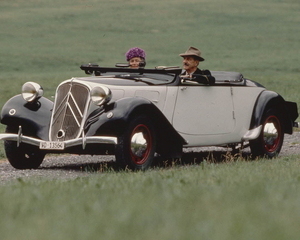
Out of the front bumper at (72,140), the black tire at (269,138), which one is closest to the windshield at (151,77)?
the front bumper at (72,140)

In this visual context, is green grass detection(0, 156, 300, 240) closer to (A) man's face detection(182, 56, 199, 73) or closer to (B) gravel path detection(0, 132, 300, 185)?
(B) gravel path detection(0, 132, 300, 185)

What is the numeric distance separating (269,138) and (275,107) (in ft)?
1.64

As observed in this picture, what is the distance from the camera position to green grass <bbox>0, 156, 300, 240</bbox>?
390cm

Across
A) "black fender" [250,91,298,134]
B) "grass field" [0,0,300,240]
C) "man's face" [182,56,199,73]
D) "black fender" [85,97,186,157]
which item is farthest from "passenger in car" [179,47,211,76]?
"grass field" [0,0,300,240]

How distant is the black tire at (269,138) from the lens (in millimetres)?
11180

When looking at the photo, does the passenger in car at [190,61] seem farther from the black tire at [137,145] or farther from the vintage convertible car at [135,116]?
the black tire at [137,145]

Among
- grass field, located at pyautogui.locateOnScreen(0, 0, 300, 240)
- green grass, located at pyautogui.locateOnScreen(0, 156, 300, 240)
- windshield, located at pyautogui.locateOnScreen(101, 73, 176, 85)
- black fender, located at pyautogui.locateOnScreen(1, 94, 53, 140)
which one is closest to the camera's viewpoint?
green grass, located at pyautogui.locateOnScreen(0, 156, 300, 240)

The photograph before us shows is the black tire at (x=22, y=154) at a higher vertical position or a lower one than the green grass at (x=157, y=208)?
lower

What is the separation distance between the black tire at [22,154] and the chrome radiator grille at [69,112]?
56cm

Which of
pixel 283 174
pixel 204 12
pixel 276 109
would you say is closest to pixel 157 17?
pixel 204 12

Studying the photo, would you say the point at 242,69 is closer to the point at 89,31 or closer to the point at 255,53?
the point at 255,53

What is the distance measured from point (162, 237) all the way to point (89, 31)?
5664cm

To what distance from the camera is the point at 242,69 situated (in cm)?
4553

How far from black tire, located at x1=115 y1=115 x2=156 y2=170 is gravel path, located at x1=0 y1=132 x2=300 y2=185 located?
25 centimetres
